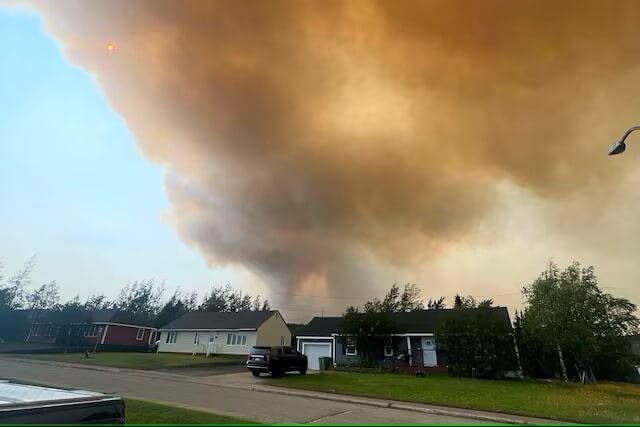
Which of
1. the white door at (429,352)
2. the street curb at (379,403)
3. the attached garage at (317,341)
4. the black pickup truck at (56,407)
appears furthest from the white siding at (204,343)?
the black pickup truck at (56,407)

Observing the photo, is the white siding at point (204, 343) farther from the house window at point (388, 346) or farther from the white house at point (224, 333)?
the house window at point (388, 346)

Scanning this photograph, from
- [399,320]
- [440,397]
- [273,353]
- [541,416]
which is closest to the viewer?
[541,416]

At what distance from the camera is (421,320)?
116 feet

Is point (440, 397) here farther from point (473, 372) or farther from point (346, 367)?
point (346, 367)

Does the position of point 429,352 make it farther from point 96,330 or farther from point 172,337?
point 96,330

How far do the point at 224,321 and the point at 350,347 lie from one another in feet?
59.7

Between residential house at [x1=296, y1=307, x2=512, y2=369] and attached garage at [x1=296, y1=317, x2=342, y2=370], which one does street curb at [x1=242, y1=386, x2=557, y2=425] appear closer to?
residential house at [x1=296, y1=307, x2=512, y2=369]

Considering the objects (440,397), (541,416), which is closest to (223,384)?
(440,397)

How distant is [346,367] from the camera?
106ft

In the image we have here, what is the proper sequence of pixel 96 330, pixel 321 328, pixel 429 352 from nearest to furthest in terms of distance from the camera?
pixel 429 352
pixel 321 328
pixel 96 330

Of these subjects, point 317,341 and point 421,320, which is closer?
point 421,320

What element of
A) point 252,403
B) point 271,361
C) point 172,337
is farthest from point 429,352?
point 172,337

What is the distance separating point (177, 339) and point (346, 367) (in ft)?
78.3

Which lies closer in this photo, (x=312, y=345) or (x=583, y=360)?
(x=583, y=360)
